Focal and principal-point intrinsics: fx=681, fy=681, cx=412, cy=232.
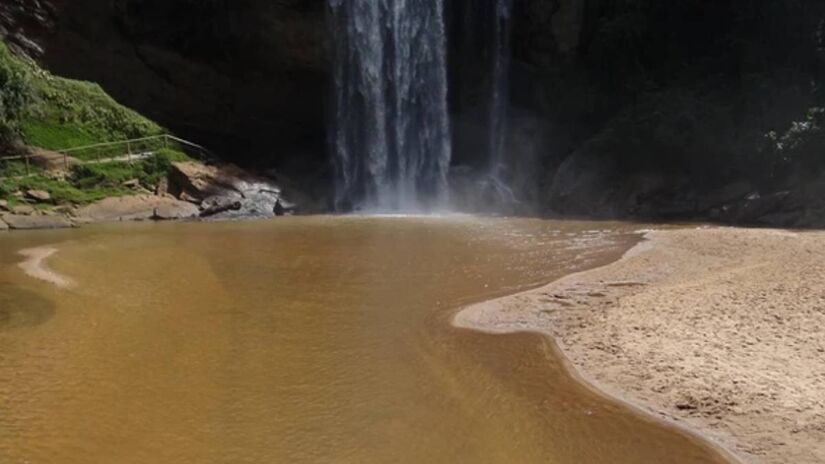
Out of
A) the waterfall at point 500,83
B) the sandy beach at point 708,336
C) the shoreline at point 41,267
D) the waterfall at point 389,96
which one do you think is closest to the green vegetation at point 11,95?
the shoreline at point 41,267

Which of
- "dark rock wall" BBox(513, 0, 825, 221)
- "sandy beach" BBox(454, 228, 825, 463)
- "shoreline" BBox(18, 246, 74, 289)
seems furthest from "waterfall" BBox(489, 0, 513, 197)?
"shoreline" BBox(18, 246, 74, 289)

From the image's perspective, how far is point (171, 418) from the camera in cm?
737

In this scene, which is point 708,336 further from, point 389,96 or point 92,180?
point 389,96

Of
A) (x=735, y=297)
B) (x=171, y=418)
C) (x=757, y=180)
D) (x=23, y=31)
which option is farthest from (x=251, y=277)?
(x=23, y=31)

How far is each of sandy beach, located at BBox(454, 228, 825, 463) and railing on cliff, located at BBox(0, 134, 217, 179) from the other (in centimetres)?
2091

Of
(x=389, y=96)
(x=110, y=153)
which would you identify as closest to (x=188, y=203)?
(x=110, y=153)

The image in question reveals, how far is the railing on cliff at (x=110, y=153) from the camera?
25.5 metres

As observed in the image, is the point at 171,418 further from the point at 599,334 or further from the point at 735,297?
the point at 735,297

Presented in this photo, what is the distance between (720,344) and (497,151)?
2431 centimetres

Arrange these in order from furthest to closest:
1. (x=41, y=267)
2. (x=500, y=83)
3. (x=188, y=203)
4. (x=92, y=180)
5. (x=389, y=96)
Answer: (x=500, y=83), (x=389, y=96), (x=188, y=203), (x=92, y=180), (x=41, y=267)

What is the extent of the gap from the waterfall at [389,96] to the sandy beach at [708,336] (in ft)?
59.9

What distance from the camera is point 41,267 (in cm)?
1572

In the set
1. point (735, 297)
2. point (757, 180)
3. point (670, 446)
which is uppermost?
point (757, 180)

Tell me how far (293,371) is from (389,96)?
2494 cm
